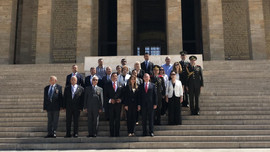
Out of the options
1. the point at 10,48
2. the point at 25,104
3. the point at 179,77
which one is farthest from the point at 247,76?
the point at 10,48

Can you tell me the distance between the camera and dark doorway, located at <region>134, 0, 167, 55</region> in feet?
86.7

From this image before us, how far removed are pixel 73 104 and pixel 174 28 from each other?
12.2 meters

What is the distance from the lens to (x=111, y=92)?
683 cm

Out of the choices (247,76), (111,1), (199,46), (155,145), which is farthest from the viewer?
(111,1)

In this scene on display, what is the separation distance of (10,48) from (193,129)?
15876 mm

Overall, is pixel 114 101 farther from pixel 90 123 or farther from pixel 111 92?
pixel 90 123

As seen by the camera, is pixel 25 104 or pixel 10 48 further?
pixel 10 48

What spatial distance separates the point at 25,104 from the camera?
8891 mm

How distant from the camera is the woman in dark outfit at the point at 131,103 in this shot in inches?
262

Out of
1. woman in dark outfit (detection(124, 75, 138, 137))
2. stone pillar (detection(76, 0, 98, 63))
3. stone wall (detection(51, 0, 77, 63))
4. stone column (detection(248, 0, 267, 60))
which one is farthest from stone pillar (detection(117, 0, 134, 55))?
woman in dark outfit (detection(124, 75, 138, 137))

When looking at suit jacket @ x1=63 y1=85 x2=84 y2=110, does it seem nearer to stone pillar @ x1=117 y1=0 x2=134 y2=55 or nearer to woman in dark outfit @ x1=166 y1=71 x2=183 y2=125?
woman in dark outfit @ x1=166 y1=71 x2=183 y2=125

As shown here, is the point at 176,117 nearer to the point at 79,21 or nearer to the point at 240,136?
the point at 240,136

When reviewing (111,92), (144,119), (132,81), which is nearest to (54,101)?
(111,92)

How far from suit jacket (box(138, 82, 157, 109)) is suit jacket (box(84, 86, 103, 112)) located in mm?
972
